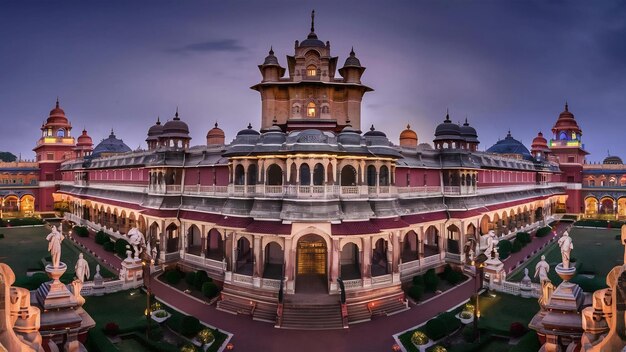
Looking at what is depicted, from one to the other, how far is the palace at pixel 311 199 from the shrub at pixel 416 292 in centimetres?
88

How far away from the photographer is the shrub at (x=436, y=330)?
20.0m

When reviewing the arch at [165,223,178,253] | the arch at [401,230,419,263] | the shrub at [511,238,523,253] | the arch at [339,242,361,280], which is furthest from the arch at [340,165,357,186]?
the shrub at [511,238,523,253]

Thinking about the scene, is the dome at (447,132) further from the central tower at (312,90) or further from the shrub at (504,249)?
the shrub at (504,249)

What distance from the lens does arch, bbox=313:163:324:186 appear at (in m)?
25.9

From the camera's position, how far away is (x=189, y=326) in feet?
67.3

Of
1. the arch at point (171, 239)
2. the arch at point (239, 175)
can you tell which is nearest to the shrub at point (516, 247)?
the arch at point (239, 175)

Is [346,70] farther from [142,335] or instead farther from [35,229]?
[35,229]

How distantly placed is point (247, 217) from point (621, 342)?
22.5 metres

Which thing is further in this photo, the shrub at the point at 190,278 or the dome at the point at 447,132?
the dome at the point at 447,132

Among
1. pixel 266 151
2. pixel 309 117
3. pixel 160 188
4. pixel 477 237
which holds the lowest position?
pixel 477 237

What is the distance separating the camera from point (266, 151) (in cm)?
2586

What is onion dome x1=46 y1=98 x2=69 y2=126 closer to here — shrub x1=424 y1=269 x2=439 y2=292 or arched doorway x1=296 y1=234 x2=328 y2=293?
arched doorway x1=296 y1=234 x2=328 y2=293

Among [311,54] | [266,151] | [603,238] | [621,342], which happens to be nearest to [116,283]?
[266,151]

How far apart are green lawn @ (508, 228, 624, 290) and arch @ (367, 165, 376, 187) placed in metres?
13.8
